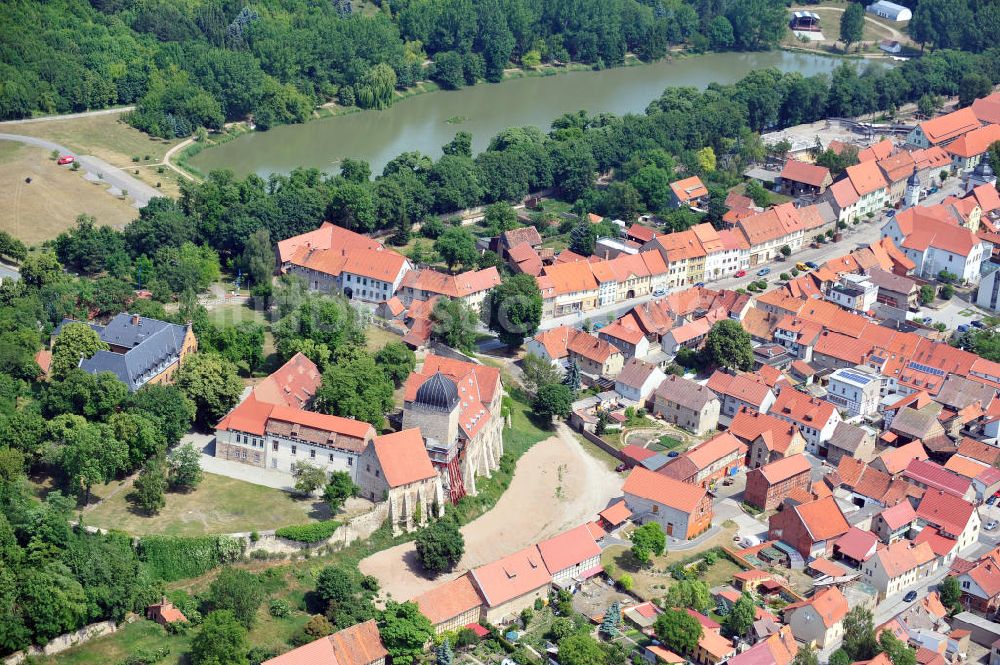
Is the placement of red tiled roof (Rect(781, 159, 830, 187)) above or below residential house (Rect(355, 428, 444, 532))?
below

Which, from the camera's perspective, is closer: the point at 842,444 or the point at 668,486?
the point at 668,486

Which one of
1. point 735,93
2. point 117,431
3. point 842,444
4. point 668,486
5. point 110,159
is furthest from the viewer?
point 735,93

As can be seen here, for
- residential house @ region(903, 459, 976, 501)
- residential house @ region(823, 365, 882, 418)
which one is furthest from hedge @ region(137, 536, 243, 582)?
residential house @ region(823, 365, 882, 418)

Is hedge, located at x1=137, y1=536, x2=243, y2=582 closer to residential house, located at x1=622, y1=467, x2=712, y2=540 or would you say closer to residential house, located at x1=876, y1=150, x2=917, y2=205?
residential house, located at x1=622, y1=467, x2=712, y2=540

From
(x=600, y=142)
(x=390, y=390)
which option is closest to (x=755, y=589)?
(x=390, y=390)

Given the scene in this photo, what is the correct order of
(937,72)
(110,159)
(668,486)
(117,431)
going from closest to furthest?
(117,431), (668,486), (110,159), (937,72)

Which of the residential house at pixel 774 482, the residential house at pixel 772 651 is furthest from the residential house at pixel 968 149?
the residential house at pixel 772 651

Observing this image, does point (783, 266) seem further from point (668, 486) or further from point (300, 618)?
point (300, 618)
